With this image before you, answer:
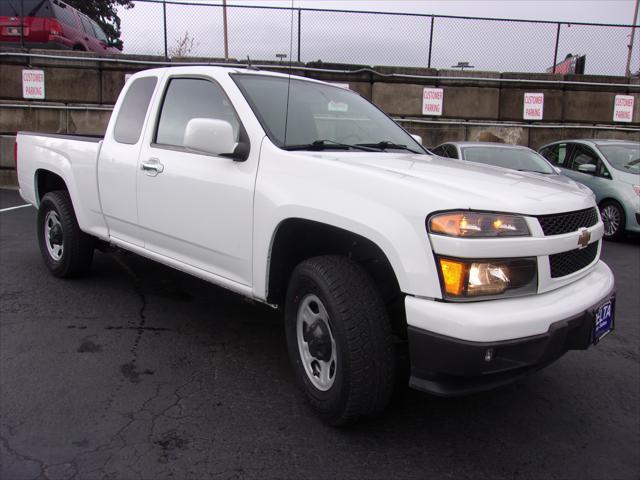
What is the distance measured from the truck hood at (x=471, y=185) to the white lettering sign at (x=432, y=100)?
10.2 meters

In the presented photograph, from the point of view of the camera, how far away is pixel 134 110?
4203mm

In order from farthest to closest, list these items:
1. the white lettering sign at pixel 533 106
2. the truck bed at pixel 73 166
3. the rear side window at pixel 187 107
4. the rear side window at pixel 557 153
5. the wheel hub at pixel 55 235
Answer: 1. the white lettering sign at pixel 533 106
2. the rear side window at pixel 557 153
3. the wheel hub at pixel 55 235
4. the truck bed at pixel 73 166
5. the rear side window at pixel 187 107

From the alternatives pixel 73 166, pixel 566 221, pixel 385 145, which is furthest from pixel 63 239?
pixel 566 221

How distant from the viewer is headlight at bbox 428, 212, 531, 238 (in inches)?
87.7

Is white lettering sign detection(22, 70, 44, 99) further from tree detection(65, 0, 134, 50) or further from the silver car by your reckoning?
tree detection(65, 0, 134, 50)

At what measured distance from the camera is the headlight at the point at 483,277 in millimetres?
2221

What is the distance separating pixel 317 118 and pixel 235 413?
1.91m

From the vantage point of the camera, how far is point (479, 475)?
2.41 m

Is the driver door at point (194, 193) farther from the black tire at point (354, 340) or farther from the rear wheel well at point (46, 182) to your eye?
the rear wheel well at point (46, 182)

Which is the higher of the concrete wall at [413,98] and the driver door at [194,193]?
the concrete wall at [413,98]

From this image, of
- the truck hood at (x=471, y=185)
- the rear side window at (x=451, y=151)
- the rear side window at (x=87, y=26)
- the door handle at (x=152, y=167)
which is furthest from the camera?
the rear side window at (x=87, y=26)

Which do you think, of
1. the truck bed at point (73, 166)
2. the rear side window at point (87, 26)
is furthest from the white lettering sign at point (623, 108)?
the rear side window at point (87, 26)

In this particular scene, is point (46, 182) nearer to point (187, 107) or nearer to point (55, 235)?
point (55, 235)

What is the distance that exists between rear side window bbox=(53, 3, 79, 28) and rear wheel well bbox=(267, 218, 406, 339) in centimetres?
1257
